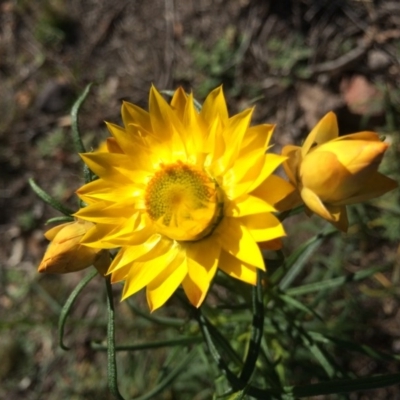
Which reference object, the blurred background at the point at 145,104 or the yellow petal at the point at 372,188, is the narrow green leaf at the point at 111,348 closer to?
the yellow petal at the point at 372,188

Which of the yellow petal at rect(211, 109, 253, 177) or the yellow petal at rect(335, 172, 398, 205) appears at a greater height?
the yellow petal at rect(211, 109, 253, 177)

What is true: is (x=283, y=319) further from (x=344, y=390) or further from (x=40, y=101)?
(x=40, y=101)

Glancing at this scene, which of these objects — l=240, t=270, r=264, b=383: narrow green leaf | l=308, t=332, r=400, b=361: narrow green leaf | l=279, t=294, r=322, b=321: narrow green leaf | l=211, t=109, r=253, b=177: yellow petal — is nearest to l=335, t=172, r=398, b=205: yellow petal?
l=211, t=109, r=253, b=177: yellow petal

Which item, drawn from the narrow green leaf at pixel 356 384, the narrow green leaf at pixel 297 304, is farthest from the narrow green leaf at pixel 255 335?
the narrow green leaf at pixel 297 304

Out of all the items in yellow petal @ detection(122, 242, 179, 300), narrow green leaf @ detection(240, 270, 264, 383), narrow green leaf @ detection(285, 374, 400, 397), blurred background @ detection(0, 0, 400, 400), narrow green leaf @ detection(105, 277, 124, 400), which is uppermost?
yellow petal @ detection(122, 242, 179, 300)

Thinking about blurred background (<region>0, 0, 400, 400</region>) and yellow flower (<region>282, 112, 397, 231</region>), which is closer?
yellow flower (<region>282, 112, 397, 231</region>)

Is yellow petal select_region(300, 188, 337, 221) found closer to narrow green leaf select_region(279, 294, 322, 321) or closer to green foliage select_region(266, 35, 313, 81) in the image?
narrow green leaf select_region(279, 294, 322, 321)

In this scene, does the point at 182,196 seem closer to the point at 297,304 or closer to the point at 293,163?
the point at 293,163
